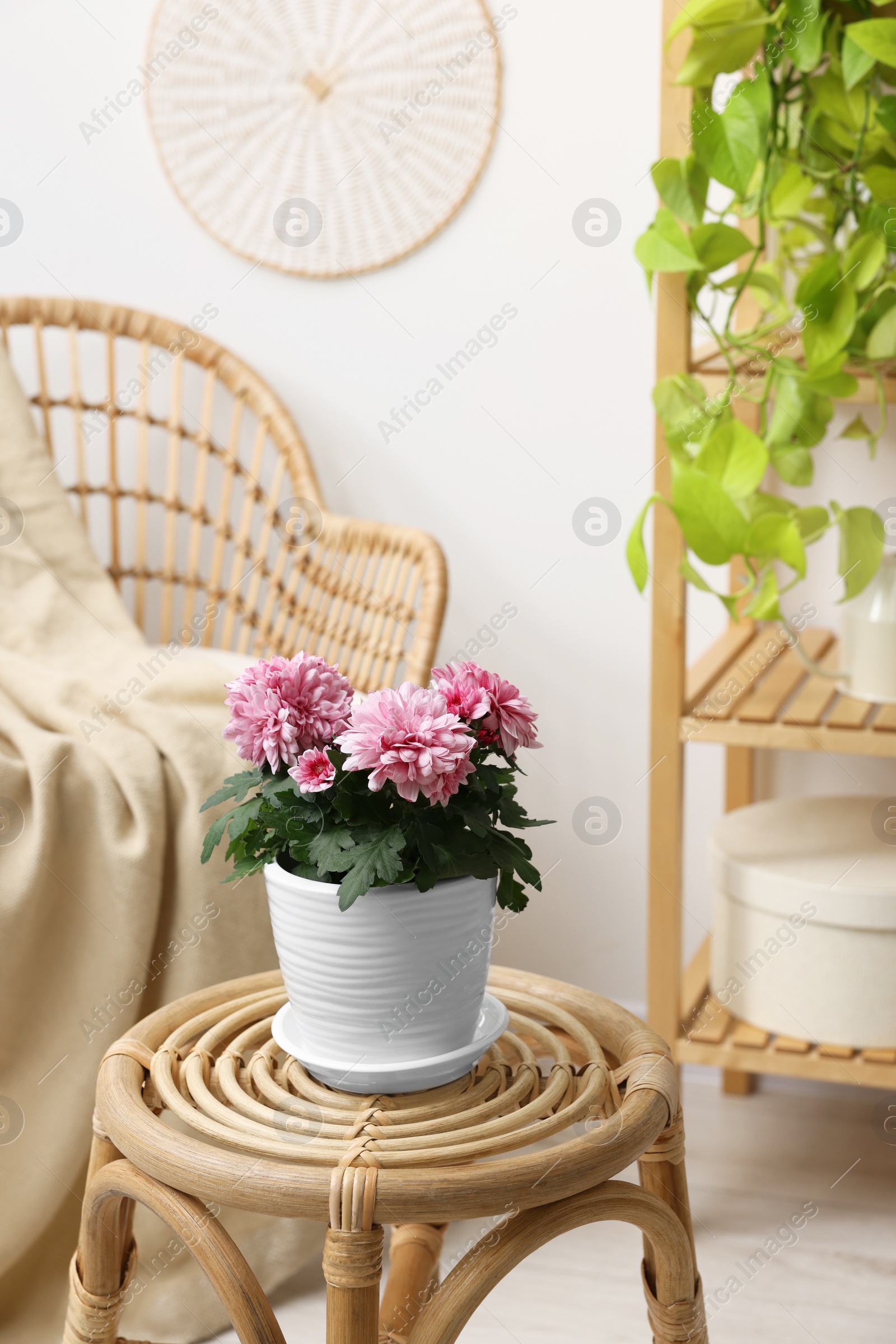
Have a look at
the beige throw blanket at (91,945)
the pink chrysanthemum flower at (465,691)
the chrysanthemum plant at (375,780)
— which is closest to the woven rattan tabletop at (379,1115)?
the chrysanthemum plant at (375,780)

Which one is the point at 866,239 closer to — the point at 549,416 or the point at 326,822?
the point at 549,416

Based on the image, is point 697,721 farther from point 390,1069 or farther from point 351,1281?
point 351,1281

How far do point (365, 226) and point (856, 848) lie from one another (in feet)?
3.26

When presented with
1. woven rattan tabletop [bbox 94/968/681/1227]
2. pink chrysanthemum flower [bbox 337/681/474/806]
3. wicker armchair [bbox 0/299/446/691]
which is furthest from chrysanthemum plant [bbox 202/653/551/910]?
wicker armchair [bbox 0/299/446/691]

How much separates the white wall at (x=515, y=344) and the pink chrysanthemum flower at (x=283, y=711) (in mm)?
955

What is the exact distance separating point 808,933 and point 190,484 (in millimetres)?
1024

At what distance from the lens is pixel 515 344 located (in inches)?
63.2

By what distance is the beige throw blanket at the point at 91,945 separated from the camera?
44.6 inches

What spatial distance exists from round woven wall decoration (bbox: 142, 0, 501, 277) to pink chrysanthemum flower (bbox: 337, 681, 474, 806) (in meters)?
1.11

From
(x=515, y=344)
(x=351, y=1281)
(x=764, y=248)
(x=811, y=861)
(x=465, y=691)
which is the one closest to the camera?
(x=351, y=1281)

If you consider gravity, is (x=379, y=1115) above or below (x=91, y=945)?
above

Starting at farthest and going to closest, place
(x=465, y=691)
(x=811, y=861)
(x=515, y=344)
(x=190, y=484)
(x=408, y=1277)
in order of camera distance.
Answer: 1. (x=190, y=484)
2. (x=515, y=344)
3. (x=811, y=861)
4. (x=408, y=1277)
5. (x=465, y=691)

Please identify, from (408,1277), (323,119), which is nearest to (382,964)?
(408,1277)

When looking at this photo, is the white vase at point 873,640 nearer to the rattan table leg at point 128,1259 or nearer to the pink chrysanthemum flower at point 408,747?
the pink chrysanthemum flower at point 408,747
